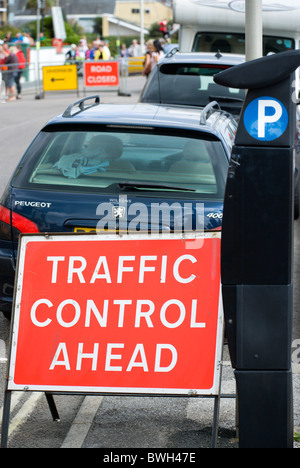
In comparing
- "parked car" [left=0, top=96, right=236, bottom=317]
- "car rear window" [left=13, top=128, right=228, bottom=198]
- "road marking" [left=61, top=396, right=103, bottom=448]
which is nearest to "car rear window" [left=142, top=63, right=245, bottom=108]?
"parked car" [left=0, top=96, right=236, bottom=317]

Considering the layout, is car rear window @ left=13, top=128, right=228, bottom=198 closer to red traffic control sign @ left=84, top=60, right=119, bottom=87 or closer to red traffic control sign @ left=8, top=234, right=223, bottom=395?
red traffic control sign @ left=8, top=234, right=223, bottom=395

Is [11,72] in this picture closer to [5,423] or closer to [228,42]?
[228,42]

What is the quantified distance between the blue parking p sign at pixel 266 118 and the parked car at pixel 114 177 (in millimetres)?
2049

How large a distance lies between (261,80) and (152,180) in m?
2.48

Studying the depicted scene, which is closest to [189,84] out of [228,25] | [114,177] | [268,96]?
[228,25]

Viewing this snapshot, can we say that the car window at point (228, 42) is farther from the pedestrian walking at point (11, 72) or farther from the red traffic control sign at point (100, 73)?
the red traffic control sign at point (100, 73)

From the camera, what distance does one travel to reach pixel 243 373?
3.55 meters

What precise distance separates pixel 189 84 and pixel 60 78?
18.9 meters

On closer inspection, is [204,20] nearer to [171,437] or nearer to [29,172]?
[29,172]

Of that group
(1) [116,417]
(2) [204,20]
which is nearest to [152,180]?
(1) [116,417]

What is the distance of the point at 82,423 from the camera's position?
183 inches

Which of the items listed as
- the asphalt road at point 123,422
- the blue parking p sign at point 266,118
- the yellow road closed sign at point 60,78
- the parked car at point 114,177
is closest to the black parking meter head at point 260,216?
the blue parking p sign at point 266,118

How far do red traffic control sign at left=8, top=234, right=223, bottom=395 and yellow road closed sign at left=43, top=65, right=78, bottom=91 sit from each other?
2582cm

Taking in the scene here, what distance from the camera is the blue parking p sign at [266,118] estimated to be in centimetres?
335
